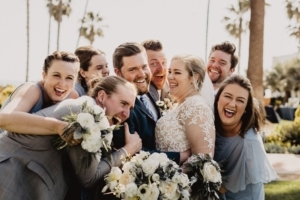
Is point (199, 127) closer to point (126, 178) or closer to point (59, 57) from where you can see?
point (126, 178)

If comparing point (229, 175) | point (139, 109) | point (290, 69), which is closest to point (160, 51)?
point (139, 109)

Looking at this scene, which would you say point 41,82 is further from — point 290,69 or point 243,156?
point 290,69

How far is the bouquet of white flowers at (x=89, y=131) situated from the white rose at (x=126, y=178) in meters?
0.30

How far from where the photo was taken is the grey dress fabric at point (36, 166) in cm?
367

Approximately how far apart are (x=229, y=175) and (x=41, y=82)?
6.69 feet

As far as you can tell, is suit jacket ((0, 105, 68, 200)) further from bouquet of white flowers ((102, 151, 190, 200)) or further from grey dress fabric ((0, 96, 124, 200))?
bouquet of white flowers ((102, 151, 190, 200))

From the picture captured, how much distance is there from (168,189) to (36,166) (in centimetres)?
107

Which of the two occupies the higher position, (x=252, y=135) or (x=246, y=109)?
(x=246, y=109)

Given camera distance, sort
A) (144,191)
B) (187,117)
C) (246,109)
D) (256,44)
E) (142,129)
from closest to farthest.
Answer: (144,191)
(187,117)
(142,129)
(246,109)
(256,44)

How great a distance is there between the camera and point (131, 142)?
13.5 feet

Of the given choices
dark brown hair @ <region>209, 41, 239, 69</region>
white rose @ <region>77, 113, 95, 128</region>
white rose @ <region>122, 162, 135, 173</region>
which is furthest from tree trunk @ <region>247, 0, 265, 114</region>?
white rose @ <region>77, 113, 95, 128</region>

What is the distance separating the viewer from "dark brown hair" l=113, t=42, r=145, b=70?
4879mm

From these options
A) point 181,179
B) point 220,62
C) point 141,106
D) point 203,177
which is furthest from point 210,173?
point 220,62

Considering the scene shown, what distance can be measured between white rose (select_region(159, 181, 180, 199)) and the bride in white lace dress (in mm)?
540
